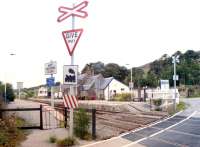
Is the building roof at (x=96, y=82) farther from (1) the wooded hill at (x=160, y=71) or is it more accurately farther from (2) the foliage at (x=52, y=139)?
(2) the foliage at (x=52, y=139)

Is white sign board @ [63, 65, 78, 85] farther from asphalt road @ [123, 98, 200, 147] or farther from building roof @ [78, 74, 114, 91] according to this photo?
building roof @ [78, 74, 114, 91]

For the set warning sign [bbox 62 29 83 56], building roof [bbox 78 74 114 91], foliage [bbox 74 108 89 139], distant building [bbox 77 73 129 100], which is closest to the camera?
warning sign [bbox 62 29 83 56]

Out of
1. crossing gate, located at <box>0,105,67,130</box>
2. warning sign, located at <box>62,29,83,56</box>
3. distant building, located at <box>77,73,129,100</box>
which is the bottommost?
crossing gate, located at <box>0,105,67,130</box>

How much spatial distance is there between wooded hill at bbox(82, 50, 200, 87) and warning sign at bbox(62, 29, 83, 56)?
79626mm

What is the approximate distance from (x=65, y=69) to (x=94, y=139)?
11.8 feet

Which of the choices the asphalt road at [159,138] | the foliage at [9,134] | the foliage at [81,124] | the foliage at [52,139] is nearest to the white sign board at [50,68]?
the asphalt road at [159,138]

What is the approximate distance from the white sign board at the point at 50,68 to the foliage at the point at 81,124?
346 inches

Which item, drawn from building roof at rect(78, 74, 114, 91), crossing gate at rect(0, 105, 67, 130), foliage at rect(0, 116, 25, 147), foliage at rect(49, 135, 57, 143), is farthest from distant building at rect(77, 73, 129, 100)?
foliage at rect(49, 135, 57, 143)

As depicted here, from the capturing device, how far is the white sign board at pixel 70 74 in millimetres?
15336

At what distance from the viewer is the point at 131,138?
1834 centimetres

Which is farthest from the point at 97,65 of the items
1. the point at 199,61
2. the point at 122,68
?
the point at 199,61

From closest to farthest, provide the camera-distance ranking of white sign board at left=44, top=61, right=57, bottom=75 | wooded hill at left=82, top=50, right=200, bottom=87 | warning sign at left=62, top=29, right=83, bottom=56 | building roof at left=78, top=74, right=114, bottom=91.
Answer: warning sign at left=62, top=29, right=83, bottom=56 < white sign board at left=44, top=61, right=57, bottom=75 < building roof at left=78, top=74, right=114, bottom=91 < wooded hill at left=82, top=50, right=200, bottom=87

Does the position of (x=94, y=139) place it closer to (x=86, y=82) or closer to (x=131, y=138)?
(x=131, y=138)

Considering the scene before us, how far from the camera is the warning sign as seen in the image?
49.9 feet
